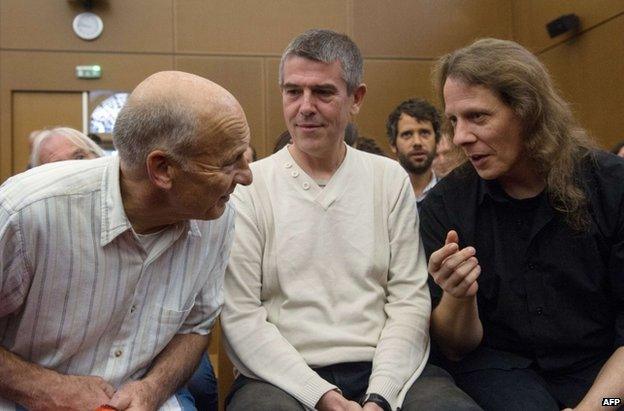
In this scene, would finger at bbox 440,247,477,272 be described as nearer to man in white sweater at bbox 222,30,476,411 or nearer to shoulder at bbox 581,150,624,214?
man in white sweater at bbox 222,30,476,411

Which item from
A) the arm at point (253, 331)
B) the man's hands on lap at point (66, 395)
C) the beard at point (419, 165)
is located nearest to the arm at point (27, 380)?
the man's hands on lap at point (66, 395)

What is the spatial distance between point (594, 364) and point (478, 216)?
47cm

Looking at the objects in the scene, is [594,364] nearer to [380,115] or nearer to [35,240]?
[35,240]

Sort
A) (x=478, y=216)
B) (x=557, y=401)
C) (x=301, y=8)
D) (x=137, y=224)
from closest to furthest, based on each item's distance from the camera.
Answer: (x=137, y=224), (x=557, y=401), (x=478, y=216), (x=301, y=8)

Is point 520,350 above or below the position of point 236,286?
below

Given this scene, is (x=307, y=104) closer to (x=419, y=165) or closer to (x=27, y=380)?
(x=27, y=380)

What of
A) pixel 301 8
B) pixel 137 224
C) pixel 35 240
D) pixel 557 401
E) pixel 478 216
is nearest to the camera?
pixel 35 240

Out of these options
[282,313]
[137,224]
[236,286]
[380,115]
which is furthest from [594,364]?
[380,115]

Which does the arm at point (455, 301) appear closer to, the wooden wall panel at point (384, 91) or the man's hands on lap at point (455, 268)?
the man's hands on lap at point (455, 268)

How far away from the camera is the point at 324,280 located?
5.95ft

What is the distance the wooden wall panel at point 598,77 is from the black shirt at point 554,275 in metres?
3.28

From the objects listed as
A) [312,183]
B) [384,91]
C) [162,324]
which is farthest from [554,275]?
[384,91]

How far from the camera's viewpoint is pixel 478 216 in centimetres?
186

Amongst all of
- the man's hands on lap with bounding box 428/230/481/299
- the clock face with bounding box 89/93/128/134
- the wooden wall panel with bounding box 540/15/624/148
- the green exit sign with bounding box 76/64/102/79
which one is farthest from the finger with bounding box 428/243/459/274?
the green exit sign with bounding box 76/64/102/79
